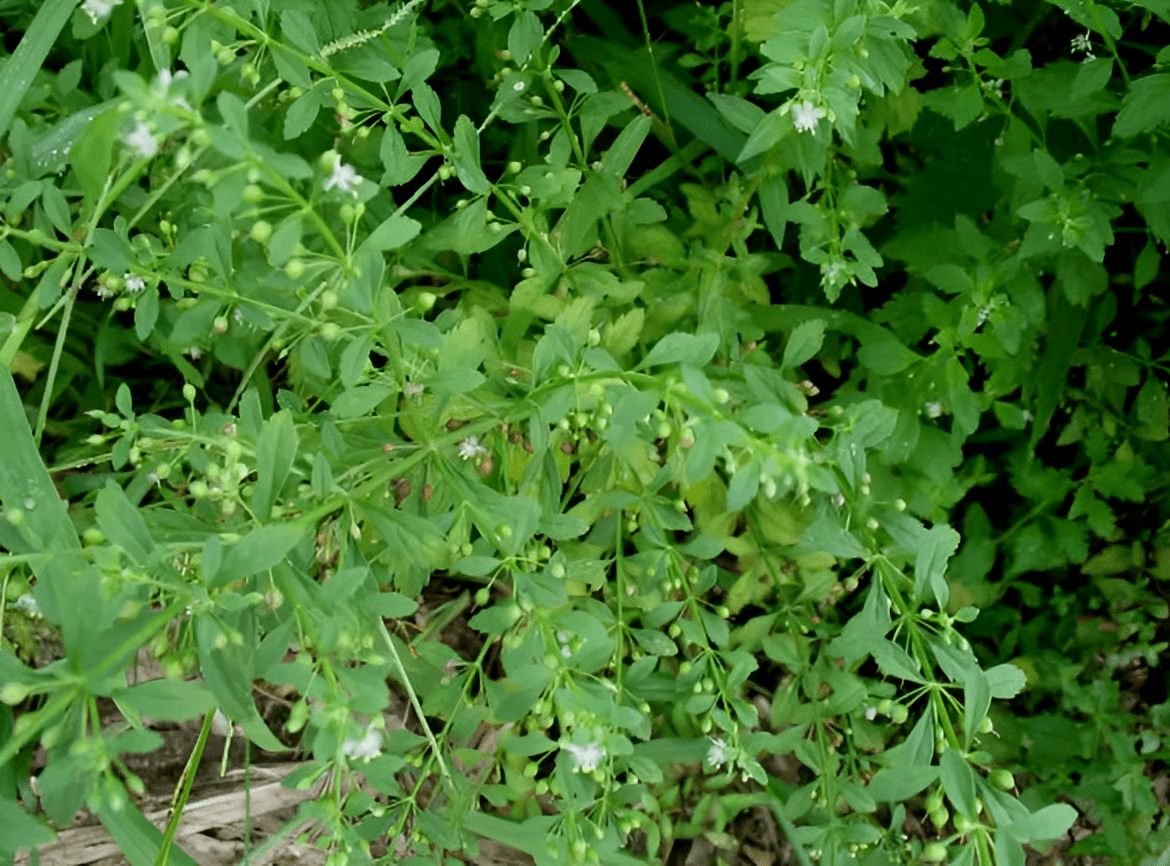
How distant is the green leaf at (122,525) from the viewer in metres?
1.17

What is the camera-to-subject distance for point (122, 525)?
46.5 inches

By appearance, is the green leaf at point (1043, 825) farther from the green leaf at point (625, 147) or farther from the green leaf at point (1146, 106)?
the green leaf at point (625, 147)

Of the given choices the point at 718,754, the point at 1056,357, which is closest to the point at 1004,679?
the point at 718,754

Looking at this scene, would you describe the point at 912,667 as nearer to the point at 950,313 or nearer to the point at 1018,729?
the point at 950,313

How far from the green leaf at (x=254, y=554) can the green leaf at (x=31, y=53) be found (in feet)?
4.40

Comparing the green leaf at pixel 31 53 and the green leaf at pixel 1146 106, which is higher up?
the green leaf at pixel 31 53

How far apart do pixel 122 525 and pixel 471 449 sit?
0.81 metres

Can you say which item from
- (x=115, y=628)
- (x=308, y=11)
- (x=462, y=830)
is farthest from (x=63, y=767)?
(x=308, y=11)

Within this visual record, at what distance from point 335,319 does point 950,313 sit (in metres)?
1.57

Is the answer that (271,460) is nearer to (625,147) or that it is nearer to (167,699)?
(167,699)

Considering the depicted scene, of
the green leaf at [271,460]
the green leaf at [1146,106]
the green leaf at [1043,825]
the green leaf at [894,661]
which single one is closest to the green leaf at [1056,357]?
the green leaf at [1146,106]

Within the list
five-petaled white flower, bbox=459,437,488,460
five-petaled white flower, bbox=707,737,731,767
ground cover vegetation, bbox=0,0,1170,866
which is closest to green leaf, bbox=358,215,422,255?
ground cover vegetation, bbox=0,0,1170,866

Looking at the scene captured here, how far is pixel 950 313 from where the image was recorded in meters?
2.34

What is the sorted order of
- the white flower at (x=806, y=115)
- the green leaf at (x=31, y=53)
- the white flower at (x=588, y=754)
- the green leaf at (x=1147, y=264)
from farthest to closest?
the green leaf at (x=1147, y=264)
the green leaf at (x=31, y=53)
the white flower at (x=806, y=115)
the white flower at (x=588, y=754)
